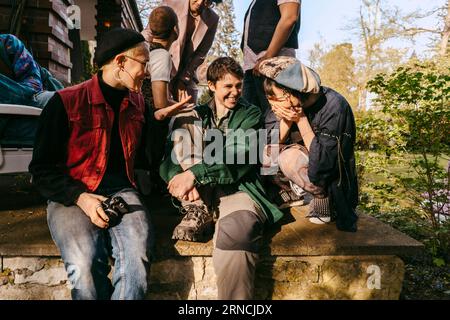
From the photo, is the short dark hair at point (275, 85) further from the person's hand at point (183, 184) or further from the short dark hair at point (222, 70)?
the person's hand at point (183, 184)

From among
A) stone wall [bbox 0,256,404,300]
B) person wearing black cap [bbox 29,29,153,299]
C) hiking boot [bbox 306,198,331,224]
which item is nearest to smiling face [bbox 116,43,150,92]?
person wearing black cap [bbox 29,29,153,299]

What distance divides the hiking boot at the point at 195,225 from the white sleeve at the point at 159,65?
1.02 metres

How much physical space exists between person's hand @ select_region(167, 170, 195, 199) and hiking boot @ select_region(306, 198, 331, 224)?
841 mm

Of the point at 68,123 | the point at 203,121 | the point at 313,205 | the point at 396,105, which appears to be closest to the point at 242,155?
the point at 203,121

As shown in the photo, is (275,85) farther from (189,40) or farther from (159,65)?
(189,40)

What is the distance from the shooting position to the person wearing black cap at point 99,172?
5.65ft

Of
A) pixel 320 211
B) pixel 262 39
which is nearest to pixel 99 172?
pixel 320 211

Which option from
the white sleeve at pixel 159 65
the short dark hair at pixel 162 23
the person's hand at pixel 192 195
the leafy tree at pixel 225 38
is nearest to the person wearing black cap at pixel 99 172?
the person's hand at pixel 192 195

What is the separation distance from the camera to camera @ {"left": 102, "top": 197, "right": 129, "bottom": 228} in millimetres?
1802

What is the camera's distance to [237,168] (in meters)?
2.15

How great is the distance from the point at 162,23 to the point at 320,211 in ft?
5.90

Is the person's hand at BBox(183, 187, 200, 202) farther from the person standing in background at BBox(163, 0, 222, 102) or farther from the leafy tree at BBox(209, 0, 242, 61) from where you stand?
the leafy tree at BBox(209, 0, 242, 61)

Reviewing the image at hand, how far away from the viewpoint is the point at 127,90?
6.97 feet
